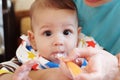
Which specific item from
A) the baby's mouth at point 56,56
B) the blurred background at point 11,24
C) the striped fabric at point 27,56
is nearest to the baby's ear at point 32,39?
the striped fabric at point 27,56

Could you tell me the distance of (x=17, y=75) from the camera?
0.91 metres

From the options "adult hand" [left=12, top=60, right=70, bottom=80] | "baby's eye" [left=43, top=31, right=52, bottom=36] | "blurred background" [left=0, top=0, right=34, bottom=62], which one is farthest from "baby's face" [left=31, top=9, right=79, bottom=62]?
"blurred background" [left=0, top=0, right=34, bottom=62]

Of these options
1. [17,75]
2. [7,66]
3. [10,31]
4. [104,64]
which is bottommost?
[10,31]

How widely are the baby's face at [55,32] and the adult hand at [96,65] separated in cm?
31

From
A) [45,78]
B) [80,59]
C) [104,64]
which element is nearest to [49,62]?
[45,78]

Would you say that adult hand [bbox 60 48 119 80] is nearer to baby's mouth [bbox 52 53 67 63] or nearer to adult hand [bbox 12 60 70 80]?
adult hand [bbox 12 60 70 80]

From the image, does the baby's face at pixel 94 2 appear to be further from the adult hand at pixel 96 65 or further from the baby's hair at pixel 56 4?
the adult hand at pixel 96 65

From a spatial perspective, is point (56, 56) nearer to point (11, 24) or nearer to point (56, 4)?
point (56, 4)

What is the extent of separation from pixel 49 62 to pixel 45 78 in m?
0.17

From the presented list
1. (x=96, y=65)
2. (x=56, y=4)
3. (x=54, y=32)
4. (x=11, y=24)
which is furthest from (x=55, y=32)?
(x=11, y=24)

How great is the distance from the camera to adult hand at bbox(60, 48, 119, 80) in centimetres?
73

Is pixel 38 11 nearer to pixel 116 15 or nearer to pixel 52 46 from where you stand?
pixel 52 46

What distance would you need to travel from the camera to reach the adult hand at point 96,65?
725 millimetres

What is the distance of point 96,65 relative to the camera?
2.43 feet
